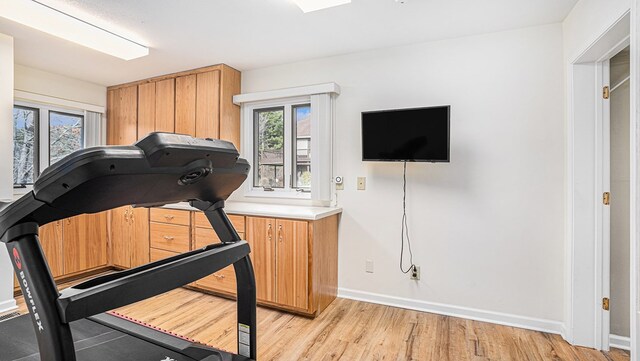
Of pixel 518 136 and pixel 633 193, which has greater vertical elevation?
pixel 518 136

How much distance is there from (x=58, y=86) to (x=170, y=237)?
2320 millimetres

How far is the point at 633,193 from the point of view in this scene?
4.54 ft

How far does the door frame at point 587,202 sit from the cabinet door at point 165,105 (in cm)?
383

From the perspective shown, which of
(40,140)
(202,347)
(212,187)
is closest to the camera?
(212,187)

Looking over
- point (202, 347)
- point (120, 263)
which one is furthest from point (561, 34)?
point (120, 263)

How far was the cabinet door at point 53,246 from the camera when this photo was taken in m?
3.36

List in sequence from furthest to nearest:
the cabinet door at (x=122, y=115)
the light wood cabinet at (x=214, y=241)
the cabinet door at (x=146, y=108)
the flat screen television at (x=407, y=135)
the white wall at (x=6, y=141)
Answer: the cabinet door at (x=122, y=115), the cabinet door at (x=146, y=108), the light wood cabinet at (x=214, y=241), the white wall at (x=6, y=141), the flat screen television at (x=407, y=135)

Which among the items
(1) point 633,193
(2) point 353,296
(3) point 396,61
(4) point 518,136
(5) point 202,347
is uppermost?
(3) point 396,61

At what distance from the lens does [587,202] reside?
2180 mm

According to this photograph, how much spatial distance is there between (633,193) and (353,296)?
2.26 metres

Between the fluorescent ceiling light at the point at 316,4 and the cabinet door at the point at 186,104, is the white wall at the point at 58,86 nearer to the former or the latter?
the cabinet door at the point at 186,104

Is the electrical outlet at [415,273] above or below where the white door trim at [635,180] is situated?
below

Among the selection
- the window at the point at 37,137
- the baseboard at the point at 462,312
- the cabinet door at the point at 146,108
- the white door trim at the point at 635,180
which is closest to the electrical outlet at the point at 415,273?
the baseboard at the point at 462,312

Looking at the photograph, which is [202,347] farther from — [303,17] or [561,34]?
[561,34]
